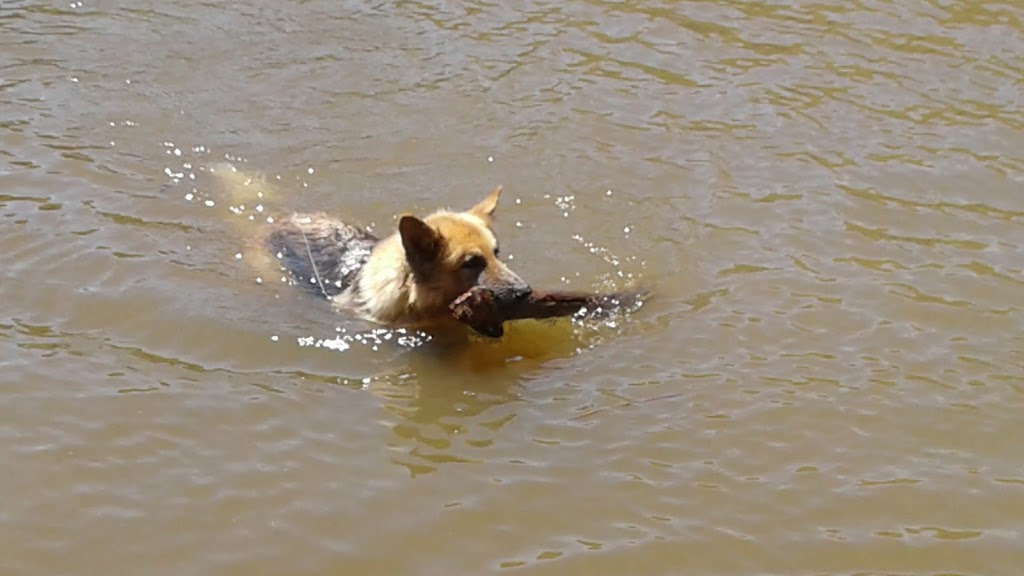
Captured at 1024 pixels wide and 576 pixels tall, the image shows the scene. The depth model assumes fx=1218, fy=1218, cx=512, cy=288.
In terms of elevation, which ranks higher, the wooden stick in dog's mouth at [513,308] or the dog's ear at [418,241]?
the dog's ear at [418,241]

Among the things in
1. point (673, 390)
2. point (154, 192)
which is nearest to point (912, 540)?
point (673, 390)

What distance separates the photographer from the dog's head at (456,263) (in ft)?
23.2

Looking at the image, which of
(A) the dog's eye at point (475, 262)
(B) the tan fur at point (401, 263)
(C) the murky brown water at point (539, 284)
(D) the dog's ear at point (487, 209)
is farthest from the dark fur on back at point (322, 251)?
(A) the dog's eye at point (475, 262)

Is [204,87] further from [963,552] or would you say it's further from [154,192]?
[963,552]

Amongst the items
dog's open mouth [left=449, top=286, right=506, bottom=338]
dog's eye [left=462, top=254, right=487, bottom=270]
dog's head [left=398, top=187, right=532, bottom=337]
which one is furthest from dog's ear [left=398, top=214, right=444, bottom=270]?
dog's open mouth [left=449, top=286, right=506, bottom=338]

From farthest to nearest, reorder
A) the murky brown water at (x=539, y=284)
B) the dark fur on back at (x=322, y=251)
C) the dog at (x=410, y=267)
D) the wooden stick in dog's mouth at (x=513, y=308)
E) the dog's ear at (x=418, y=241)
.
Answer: the dark fur on back at (x=322, y=251) → the dog at (x=410, y=267) → the wooden stick in dog's mouth at (x=513, y=308) → the dog's ear at (x=418, y=241) → the murky brown water at (x=539, y=284)

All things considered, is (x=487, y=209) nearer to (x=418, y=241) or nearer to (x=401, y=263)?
(x=401, y=263)

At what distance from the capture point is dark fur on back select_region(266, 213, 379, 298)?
8180 millimetres

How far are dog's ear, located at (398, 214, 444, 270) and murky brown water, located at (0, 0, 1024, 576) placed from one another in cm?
58

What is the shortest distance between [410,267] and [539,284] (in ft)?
4.33

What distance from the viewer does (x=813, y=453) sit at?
6.09m

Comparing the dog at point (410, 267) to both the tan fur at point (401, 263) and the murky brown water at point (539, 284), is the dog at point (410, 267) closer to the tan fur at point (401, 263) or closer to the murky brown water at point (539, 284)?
the tan fur at point (401, 263)

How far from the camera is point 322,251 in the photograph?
835 cm

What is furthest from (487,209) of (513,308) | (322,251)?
(322,251)
